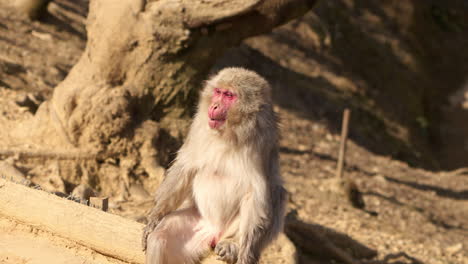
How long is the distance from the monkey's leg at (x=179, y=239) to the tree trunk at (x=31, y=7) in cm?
586

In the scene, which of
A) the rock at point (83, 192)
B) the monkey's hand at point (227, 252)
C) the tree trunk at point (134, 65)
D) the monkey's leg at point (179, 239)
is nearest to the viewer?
the monkey's leg at point (179, 239)

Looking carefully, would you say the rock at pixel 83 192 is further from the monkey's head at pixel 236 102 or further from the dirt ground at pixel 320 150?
the monkey's head at pixel 236 102

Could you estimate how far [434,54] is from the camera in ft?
60.4

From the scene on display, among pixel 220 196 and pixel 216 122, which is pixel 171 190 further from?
pixel 216 122

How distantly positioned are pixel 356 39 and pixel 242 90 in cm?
1173

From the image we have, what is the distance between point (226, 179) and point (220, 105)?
0.51 m

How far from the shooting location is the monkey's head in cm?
409

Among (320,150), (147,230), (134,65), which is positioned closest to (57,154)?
(134,65)

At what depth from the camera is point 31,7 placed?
29.8 ft

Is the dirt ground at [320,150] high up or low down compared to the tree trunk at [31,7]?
down

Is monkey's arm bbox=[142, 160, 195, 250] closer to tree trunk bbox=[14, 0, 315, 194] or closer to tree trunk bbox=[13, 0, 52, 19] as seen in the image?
tree trunk bbox=[14, 0, 315, 194]

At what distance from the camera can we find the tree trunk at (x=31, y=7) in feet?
29.6

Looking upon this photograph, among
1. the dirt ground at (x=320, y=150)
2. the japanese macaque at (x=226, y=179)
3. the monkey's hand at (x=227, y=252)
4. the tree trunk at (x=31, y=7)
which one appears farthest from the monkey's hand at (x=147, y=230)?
the tree trunk at (x=31, y=7)

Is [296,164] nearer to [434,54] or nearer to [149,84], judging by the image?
[149,84]
